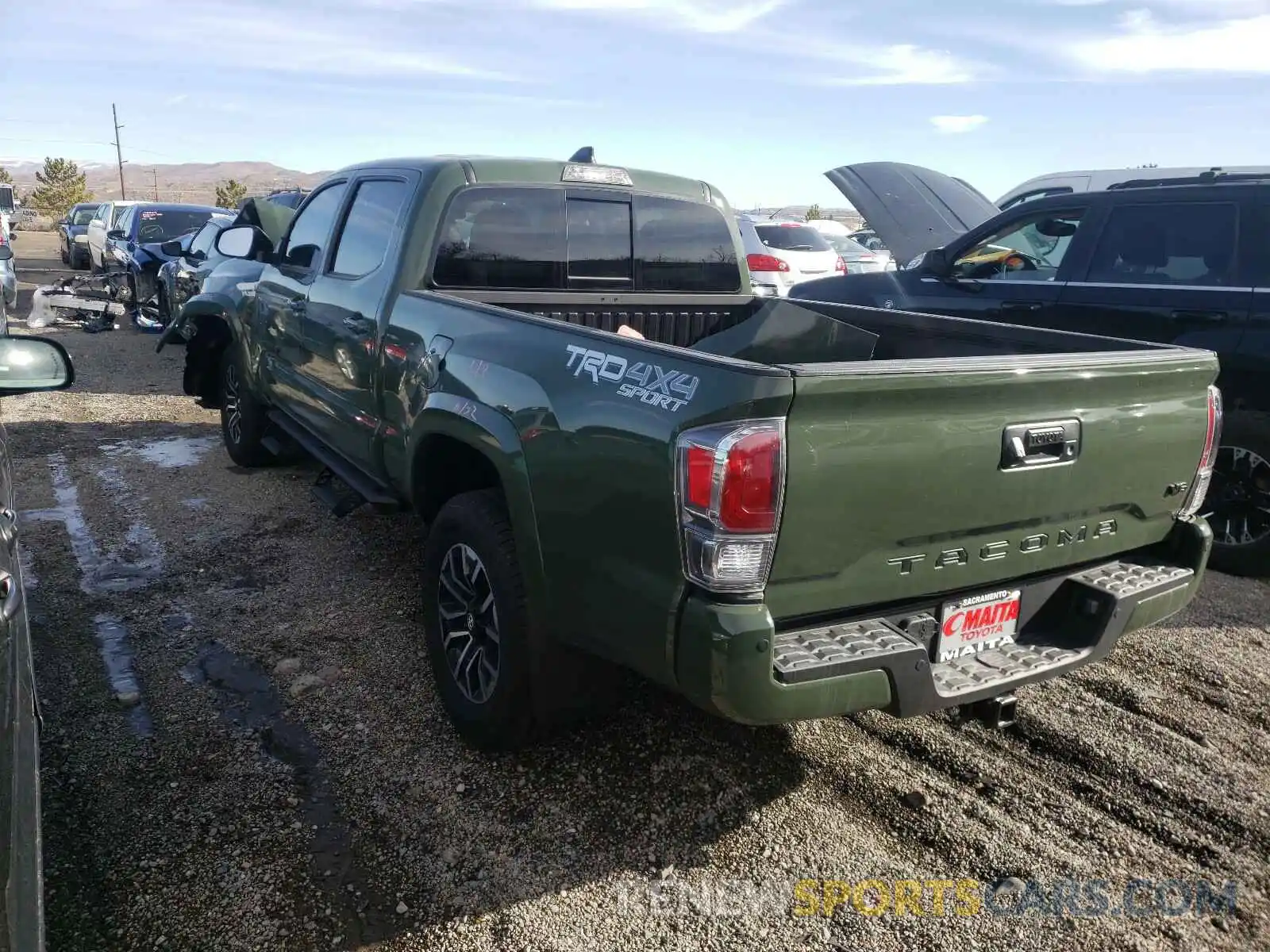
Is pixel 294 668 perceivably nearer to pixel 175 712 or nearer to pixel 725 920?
pixel 175 712

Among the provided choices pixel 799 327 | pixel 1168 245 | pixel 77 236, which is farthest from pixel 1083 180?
pixel 77 236

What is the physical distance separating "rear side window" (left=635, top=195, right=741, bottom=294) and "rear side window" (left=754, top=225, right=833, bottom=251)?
9172mm

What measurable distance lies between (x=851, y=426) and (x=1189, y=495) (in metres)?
1.58

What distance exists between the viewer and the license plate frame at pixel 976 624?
263cm

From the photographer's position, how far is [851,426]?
7.50ft

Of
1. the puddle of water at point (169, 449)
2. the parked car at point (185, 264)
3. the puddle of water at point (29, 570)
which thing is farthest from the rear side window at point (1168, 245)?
the parked car at point (185, 264)

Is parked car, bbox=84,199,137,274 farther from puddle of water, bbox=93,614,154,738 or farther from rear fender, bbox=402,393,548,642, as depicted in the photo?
rear fender, bbox=402,393,548,642

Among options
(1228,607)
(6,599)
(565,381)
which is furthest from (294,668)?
(1228,607)

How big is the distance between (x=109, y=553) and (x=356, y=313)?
6.76 ft

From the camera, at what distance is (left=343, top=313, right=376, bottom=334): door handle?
4.09m

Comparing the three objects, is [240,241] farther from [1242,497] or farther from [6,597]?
[1242,497]

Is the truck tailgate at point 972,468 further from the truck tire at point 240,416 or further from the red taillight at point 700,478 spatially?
the truck tire at point 240,416

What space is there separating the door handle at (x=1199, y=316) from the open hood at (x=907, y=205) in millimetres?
3538

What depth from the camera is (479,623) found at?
3195mm
